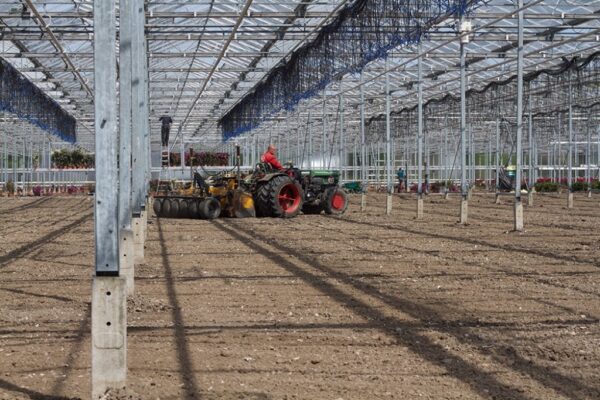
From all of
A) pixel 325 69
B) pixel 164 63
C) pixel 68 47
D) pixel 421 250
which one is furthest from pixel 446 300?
pixel 164 63

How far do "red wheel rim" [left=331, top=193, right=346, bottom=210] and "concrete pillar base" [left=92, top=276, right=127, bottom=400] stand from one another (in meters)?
17.3

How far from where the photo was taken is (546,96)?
1119 inches

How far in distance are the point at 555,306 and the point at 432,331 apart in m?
1.57

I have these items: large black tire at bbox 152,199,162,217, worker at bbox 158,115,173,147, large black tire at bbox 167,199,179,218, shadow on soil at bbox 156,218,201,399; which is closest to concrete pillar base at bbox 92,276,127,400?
shadow on soil at bbox 156,218,201,399

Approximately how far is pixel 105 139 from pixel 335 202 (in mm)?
17410

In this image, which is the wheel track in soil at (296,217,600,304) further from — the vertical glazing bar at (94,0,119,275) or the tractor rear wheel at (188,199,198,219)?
the tractor rear wheel at (188,199,198,219)

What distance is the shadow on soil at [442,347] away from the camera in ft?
16.0

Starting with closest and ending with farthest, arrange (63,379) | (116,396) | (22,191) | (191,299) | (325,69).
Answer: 1. (116,396)
2. (63,379)
3. (191,299)
4. (325,69)
5. (22,191)

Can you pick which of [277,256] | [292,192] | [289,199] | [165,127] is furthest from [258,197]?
[277,256]

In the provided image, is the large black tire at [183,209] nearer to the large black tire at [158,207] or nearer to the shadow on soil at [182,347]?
the large black tire at [158,207]

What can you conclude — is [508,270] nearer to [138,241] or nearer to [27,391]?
[138,241]

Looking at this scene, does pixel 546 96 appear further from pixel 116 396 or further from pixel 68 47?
pixel 116 396

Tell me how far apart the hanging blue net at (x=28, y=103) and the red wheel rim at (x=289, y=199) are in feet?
24.6

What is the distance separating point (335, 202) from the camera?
2209 centimetres
